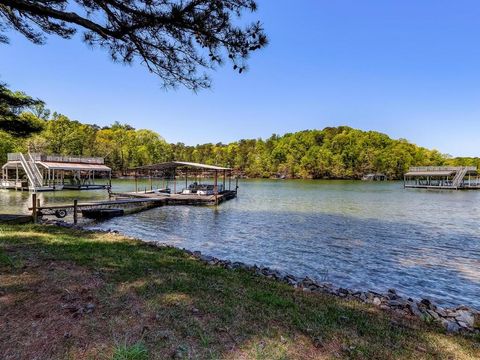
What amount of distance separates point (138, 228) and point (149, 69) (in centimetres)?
1136

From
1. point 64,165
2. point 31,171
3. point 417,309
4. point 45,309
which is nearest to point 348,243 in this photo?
point 417,309

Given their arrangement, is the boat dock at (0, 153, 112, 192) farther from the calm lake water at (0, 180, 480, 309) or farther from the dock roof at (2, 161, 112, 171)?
the calm lake water at (0, 180, 480, 309)

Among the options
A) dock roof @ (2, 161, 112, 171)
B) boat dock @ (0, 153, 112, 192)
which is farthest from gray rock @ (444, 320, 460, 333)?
dock roof @ (2, 161, 112, 171)

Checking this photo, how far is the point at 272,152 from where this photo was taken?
374ft

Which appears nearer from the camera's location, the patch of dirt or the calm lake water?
the patch of dirt

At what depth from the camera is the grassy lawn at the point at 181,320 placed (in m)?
3.38

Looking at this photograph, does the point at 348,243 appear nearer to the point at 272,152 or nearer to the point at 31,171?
the point at 31,171

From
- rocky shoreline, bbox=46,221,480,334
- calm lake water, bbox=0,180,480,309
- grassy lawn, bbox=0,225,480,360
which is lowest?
calm lake water, bbox=0,180,480,309

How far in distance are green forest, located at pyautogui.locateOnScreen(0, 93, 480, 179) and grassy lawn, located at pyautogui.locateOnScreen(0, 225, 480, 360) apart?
6332 cm

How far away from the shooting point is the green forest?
244 ft

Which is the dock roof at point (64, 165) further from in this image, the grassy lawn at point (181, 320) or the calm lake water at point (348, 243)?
the grassy lawn at point (181, 320)

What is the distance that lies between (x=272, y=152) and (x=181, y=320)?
111231 mm

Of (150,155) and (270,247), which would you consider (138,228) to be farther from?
(150,155)

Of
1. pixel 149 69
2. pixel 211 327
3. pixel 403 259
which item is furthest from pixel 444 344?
pixel 403 259
